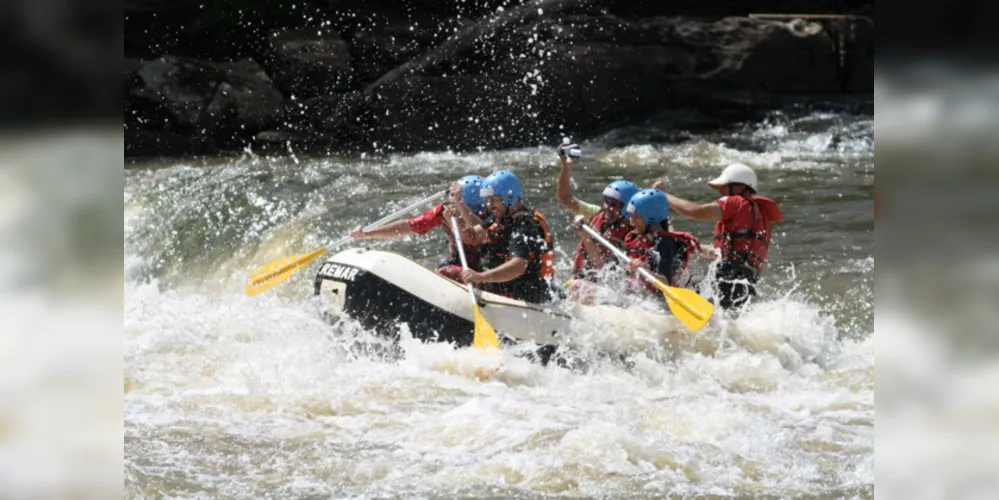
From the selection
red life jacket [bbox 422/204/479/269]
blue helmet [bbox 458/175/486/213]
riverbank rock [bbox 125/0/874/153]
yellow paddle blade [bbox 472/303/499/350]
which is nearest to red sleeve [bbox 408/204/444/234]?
red life jacket [bbox 422/204/479/269]

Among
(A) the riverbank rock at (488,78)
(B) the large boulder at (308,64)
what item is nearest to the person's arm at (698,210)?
(A) the riverbank rock at (488,78)

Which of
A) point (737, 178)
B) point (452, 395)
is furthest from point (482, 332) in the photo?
point (737, 178)

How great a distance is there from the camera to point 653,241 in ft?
21.4

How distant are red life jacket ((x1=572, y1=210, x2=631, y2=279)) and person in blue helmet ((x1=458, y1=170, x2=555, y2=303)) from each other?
50 cm

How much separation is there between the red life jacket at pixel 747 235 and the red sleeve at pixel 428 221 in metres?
1.82

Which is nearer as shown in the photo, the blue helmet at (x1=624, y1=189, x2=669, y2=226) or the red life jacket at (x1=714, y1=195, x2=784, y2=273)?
the blue helmet at (x1=624, y1=189, x2=669, y2=226)

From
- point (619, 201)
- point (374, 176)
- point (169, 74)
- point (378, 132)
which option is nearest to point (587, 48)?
point (378, 132)

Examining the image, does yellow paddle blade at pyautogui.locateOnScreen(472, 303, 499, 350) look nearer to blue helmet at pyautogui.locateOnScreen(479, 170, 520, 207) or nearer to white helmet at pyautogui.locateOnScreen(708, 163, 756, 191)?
blue helmet at pyautogui.locateOnScreen(479, 170, 520, 207)

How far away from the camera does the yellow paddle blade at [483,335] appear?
577cm

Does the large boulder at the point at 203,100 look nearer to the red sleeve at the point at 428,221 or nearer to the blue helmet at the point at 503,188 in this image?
the red sleeve at the point at 428,221

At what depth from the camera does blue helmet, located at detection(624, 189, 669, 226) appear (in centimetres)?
649

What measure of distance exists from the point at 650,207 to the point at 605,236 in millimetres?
399
